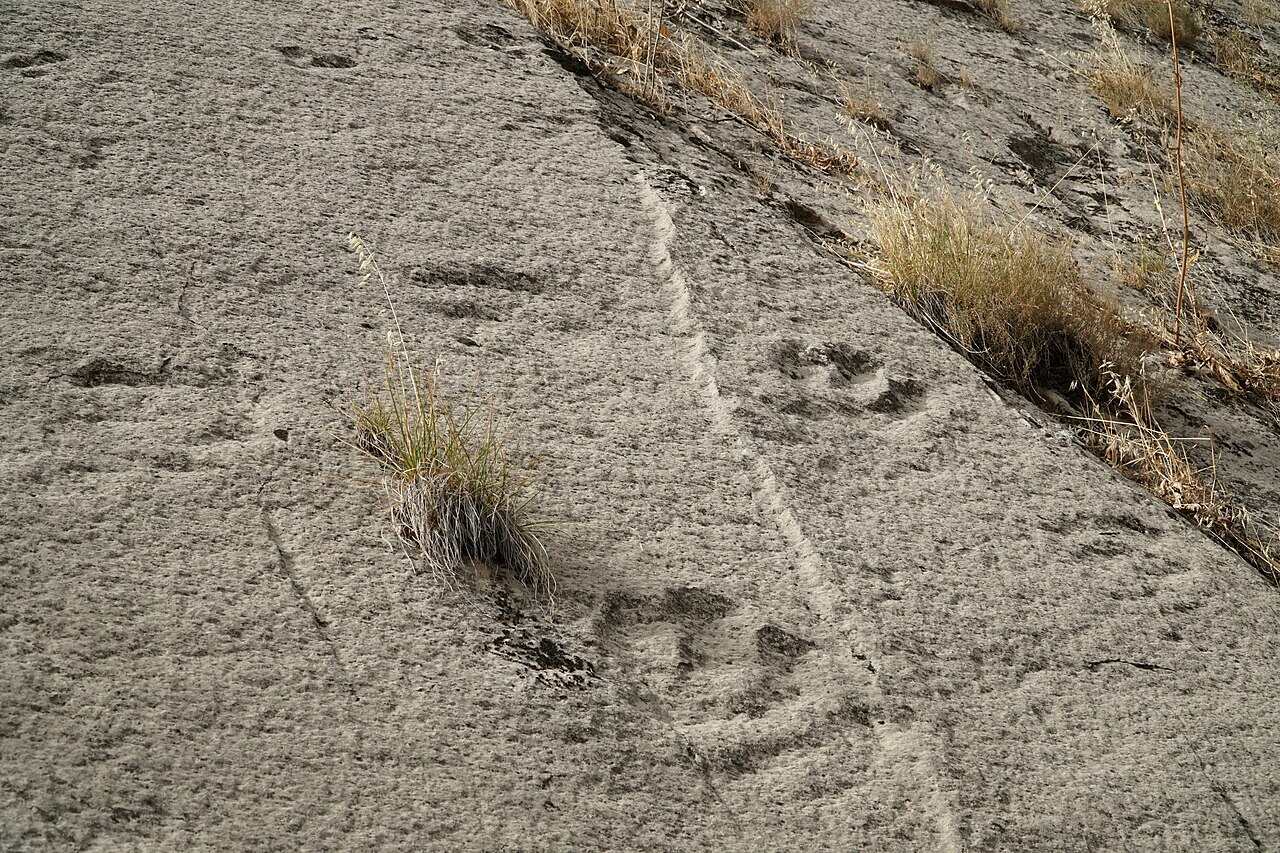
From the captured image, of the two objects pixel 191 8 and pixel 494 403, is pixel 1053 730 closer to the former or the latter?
pixel 494 403

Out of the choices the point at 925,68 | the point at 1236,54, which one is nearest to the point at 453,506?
the point at 925,68

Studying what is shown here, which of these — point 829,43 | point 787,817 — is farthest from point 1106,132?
→ point 787,817

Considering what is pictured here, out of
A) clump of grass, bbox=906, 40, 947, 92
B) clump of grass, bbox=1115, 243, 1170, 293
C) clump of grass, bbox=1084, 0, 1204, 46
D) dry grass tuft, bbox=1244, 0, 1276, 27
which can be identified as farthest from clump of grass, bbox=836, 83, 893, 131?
dry grass tuft, bbox=1244, 0, 1276, 27

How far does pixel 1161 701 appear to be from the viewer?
2.15 m

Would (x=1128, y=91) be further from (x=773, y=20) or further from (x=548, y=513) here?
(x=548, y=513)

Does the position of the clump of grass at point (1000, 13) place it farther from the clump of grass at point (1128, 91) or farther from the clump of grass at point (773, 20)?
the clump of grass at point (773, 20)

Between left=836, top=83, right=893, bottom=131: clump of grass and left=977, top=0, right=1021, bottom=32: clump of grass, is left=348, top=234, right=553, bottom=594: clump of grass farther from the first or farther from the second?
left=977, top=0, right=1021, bottom=32: clump of grass

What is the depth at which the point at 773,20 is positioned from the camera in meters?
4.52

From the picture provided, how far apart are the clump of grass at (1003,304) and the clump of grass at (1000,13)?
8.59ft

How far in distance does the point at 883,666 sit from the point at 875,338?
44.2 inches

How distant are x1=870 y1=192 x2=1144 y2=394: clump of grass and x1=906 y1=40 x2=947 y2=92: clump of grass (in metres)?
1.60

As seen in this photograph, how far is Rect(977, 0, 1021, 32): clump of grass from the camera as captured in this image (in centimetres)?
537

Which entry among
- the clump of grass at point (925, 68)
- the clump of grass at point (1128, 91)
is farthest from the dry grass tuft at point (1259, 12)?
the clump of grass at point (925, 68)

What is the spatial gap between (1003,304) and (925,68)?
196cm
